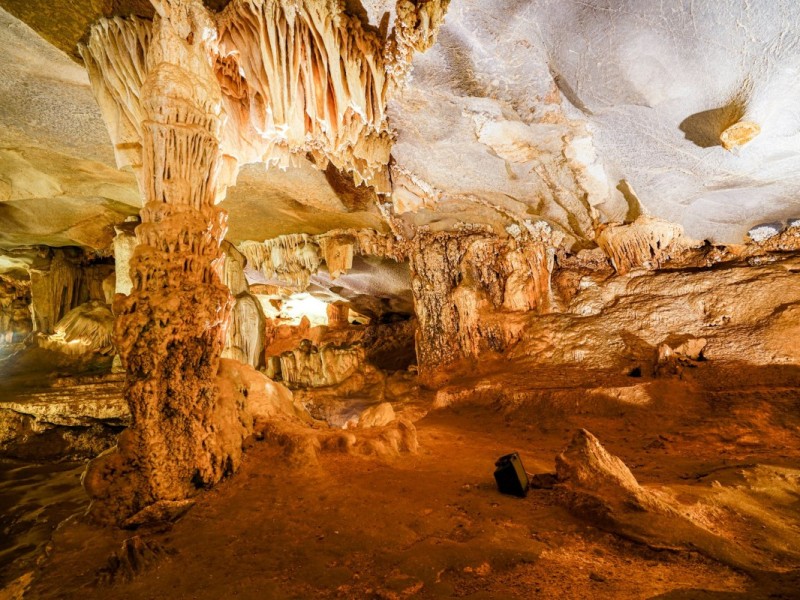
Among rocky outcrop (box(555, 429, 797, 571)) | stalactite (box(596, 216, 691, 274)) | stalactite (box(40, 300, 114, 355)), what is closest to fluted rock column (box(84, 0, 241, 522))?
rocky outcrop (box(555, 429, 797, 571))

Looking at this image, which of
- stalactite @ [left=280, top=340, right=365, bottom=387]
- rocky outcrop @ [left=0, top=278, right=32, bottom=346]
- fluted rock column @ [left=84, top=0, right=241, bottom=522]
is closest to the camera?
fluted rock column @ [left=84, top=0, right=241, bottom=522]

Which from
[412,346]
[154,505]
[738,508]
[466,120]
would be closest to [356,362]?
[412,346]

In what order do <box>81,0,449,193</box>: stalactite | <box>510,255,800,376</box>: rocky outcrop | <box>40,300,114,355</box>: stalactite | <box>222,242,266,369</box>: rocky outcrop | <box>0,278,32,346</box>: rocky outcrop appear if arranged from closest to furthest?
<box>81,0,449,193</box>: stalactite < <box>510,255,800,376</box>: rocky outcrop < <box>222,242,266,369</box>: rocky outcrop < <box>40,300,114,355</box>: stalactite < <box>0,278,32,346</box>: rocky outcrop

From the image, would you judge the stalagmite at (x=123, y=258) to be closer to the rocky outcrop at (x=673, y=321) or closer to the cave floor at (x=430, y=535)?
the cave floor at (x=430, y=535)

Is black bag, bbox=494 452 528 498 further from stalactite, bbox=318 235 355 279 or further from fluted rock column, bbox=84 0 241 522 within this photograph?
stalactite, bbox=318 235 355 279

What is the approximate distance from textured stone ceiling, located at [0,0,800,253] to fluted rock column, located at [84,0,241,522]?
81cm

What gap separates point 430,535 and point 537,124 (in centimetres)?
534

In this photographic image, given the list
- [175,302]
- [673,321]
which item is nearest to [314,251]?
[175,302]

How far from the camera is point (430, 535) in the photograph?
241 centimetres

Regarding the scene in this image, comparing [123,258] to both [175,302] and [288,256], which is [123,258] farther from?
[175,302]

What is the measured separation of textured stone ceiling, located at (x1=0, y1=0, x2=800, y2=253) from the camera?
3896mm

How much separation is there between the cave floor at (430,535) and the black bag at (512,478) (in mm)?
78

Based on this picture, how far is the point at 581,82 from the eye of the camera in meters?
4.70

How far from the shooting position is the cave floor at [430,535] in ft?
6.00
